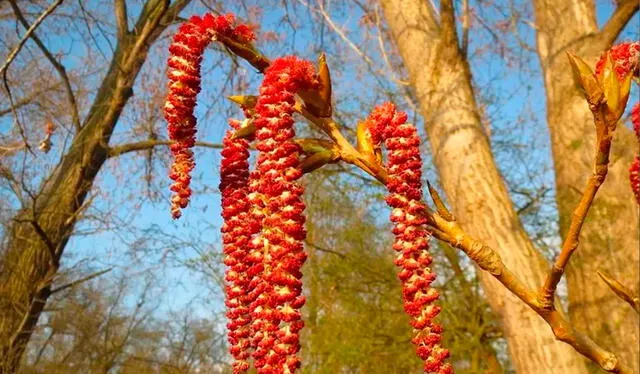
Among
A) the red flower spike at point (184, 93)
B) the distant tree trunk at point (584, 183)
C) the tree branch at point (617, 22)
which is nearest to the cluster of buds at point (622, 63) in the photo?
the red flower spike at point (184, 93)

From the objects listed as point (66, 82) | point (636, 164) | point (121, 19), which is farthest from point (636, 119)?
point (121, 19)

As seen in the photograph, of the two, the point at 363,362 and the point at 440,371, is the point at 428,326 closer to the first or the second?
the point at 440,371

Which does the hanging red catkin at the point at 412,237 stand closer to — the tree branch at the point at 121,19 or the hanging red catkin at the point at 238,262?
the hanging red catkin at the point at 238,262

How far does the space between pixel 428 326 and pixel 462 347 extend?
24.1 feet

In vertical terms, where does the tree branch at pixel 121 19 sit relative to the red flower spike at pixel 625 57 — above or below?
above

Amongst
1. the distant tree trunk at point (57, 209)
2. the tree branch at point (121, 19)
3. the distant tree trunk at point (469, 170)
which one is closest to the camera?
the distant tree trunk at point (469, 170)

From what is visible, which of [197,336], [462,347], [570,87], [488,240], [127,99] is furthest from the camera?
[197,336]

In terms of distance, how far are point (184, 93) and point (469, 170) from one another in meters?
2.34

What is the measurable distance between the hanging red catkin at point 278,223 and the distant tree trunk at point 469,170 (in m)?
2.23

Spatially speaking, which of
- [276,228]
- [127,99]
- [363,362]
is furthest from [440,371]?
[363,362]

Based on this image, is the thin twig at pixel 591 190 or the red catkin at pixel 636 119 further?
the red catkin at pixel 636 119

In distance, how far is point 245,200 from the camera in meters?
0.77

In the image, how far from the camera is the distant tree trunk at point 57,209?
5047 millimetres

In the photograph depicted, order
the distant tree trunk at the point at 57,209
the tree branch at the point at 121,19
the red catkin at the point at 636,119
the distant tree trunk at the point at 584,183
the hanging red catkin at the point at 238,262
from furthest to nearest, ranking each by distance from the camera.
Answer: the tree branch at the point at 121,19 → the distant tree trunk at the point at 57,209 → the distant tree trunk at the point at 584,183 → the red catkin at the point at 636,119 → the hanging red catkin at the point at 238,262
